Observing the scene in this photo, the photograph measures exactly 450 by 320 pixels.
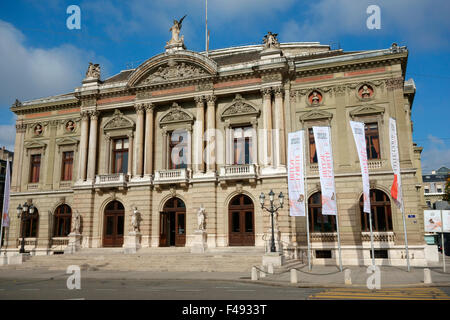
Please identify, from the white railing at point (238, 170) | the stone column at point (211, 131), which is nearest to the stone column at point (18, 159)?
the stone column at point (211, 131)

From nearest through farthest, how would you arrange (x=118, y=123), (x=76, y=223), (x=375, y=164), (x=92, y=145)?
1. (x=375, y=164)
2. (x=76, y=223)
3. (x=92, y=145)
4. (x=118, y=123)

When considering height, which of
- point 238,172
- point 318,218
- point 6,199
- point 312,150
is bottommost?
point 318,218

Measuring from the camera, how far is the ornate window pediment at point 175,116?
106 ft

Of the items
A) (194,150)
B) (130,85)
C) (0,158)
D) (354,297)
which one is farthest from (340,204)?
(0,158)

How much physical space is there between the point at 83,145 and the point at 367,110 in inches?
907

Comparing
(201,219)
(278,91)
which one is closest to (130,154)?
(201,219)

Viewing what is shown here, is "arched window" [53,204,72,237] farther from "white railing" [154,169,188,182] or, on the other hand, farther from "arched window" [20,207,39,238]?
"white railing" [154,169,188,182]

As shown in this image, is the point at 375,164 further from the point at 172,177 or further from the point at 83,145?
the point at 83,145

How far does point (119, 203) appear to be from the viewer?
3259 cm

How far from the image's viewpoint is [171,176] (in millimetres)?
30703

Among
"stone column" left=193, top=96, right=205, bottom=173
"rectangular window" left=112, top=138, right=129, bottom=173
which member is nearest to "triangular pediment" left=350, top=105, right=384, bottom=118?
"stone column" left=193, top=96, right=205, bottom=173

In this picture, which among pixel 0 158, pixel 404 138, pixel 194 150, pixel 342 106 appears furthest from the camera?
pixel 0 158

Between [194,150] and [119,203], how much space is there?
767cm
